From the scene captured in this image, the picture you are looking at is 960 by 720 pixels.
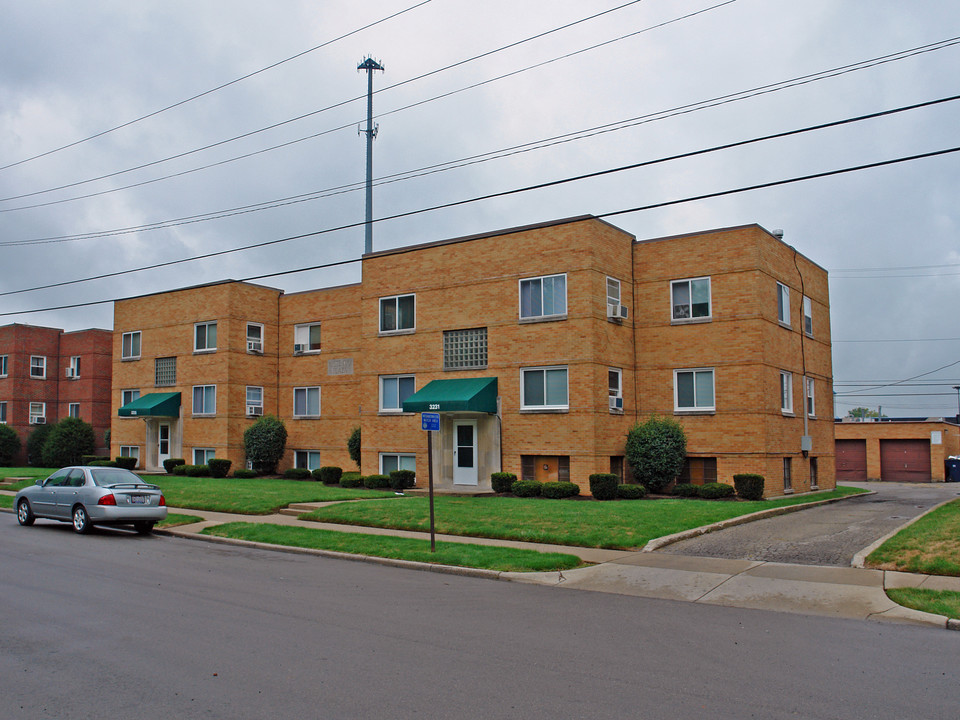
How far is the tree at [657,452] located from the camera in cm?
2417

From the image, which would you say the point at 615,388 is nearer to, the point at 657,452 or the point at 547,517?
the point at 657,452

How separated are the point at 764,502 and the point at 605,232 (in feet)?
30.7

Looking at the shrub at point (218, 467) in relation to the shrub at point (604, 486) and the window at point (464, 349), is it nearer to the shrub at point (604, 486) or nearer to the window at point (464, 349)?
the window at point (464, 349)

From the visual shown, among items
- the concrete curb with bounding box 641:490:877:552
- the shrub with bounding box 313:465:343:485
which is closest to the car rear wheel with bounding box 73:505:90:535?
the concrete curb with bounding box 641:490:877:552

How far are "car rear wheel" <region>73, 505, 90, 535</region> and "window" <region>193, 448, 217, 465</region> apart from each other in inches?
696

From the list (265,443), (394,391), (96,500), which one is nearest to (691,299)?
(394,391)

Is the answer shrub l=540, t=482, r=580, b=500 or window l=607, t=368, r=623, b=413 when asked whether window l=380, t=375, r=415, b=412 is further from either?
window l=607, t=368, r=623, b=413

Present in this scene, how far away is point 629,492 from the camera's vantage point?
23.1 meters

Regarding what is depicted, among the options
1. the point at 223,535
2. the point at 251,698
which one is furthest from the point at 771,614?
the point at 223,535

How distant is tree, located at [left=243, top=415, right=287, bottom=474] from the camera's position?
112 feet

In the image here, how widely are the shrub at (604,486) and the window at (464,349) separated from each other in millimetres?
5791

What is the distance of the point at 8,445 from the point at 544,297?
121ft

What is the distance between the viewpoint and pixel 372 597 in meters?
10.7

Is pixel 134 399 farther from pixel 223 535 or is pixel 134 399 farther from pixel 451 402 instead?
pixel 223 535
